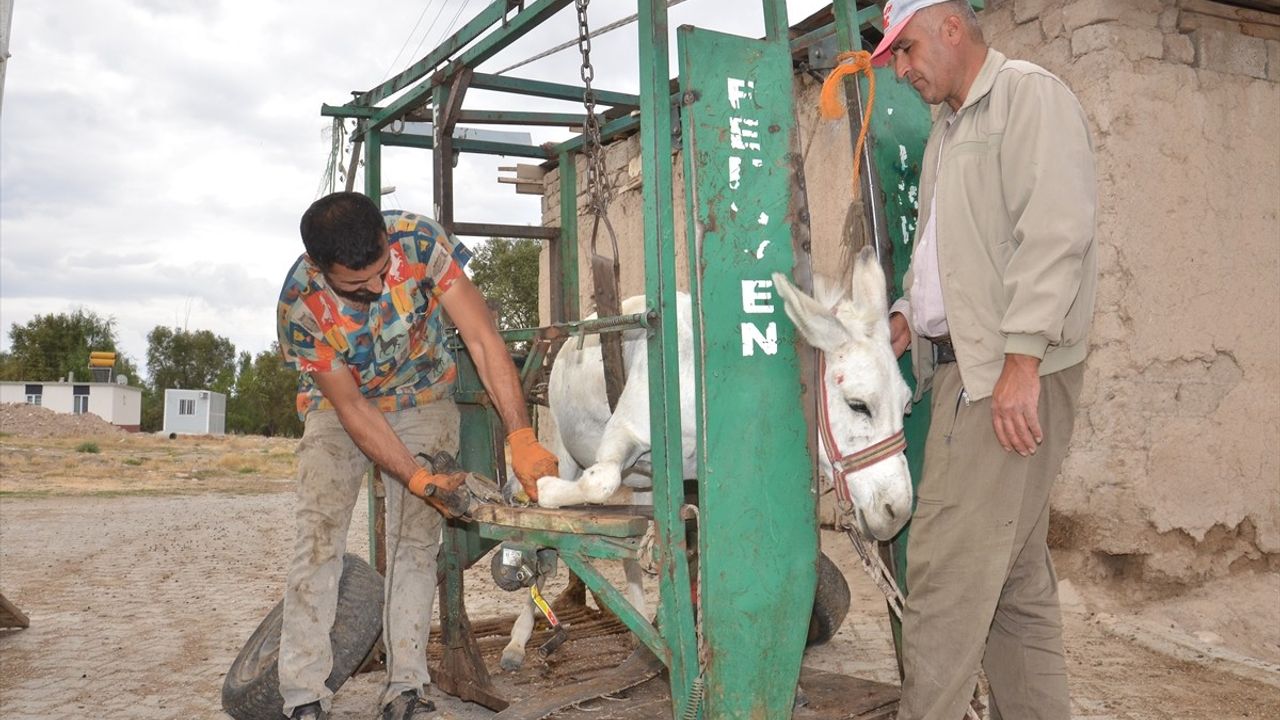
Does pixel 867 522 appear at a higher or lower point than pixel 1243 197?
lower

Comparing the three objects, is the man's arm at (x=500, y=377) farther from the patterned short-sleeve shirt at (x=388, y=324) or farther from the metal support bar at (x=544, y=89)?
the metal support bar at (x=544, y=89)

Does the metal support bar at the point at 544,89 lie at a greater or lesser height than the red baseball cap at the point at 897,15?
greater

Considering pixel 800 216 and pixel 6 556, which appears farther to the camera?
pixel 6 556

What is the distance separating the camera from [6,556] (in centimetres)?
898

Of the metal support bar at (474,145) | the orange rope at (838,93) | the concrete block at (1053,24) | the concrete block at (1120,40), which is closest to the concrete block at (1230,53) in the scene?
the concrete block at (1120,40)

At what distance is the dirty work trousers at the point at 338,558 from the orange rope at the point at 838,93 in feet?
6.23

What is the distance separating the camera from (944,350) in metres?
2.73

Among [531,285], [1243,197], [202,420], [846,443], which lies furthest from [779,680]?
[202,420]

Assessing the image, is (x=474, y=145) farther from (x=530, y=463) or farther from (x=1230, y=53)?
(x=1230, y=53)

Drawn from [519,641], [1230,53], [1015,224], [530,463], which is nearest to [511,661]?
[519,641]

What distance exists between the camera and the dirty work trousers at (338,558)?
362 cm

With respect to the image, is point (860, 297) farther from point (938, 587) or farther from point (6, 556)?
point (6, 556)

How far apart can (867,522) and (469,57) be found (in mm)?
2390

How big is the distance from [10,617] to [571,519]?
4.41 m
